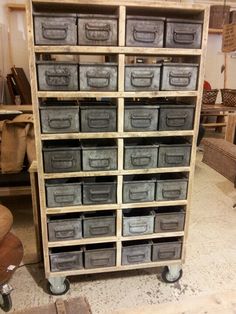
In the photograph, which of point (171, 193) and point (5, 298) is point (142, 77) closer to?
point (171, 193)

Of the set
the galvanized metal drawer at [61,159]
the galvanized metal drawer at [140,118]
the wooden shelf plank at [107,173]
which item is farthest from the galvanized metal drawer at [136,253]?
the galvanized metal drawer at [140,118]

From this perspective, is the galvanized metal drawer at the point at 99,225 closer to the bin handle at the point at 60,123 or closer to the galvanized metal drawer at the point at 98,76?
the bin handle at the point at 60,123

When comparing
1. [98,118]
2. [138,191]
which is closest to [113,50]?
[98,118]

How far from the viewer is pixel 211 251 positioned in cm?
228

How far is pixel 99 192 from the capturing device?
1651mm

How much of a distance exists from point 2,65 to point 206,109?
130 inches

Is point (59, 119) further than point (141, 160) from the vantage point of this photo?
No

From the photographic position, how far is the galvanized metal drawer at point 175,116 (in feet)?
5.19

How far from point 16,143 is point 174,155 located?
134 centimetres

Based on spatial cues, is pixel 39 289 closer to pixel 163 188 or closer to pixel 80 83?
pixel 163 188

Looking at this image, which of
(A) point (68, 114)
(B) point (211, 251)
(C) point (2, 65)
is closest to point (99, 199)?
(A) point (68, 114)

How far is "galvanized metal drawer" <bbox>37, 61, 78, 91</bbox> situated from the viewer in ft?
4.58

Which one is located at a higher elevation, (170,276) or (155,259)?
(155,259)

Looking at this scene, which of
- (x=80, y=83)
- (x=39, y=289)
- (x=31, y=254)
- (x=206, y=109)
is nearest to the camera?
(x=80, y=83)
